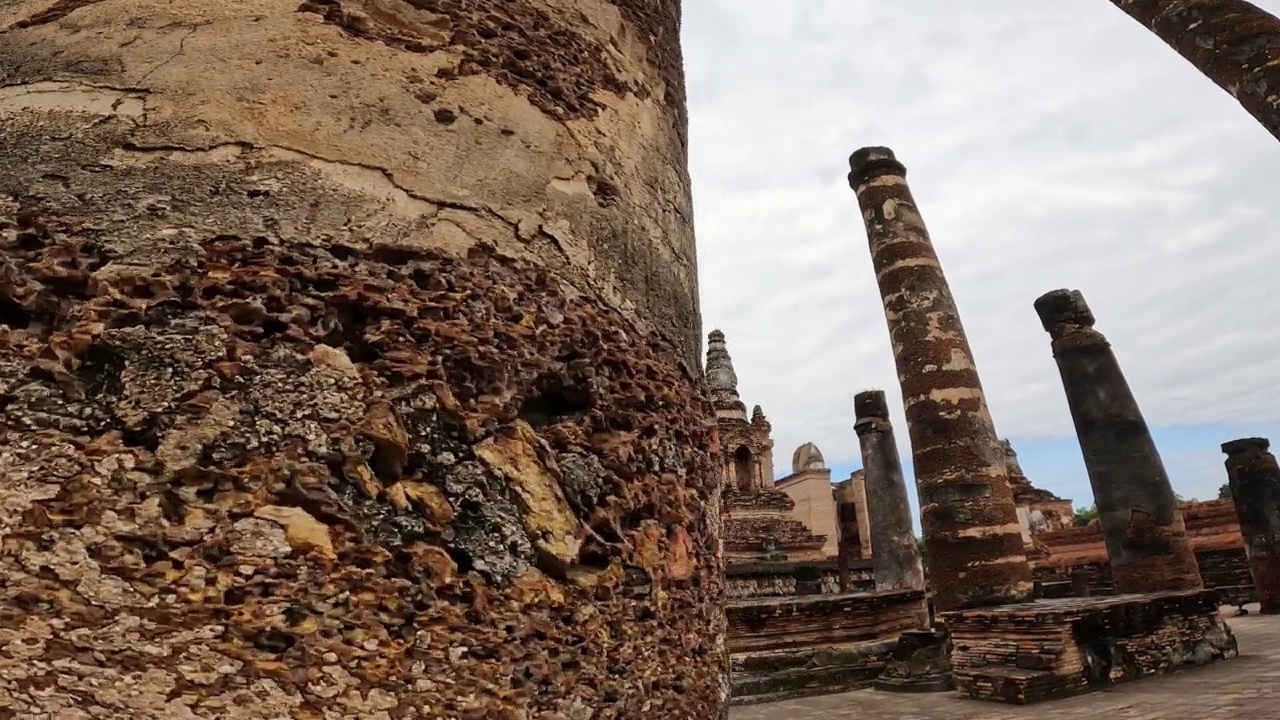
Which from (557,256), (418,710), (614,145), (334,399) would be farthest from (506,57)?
(418,710)

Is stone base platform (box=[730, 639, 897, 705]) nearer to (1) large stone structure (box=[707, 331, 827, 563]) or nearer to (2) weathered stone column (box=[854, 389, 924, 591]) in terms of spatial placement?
(2) weathered stone column (box=[854, 389, 924, 591])

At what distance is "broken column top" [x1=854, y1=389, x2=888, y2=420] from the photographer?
12.4 m

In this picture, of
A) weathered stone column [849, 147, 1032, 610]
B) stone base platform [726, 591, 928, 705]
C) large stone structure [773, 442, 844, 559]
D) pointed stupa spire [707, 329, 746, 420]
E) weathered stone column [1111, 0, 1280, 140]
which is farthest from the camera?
large stone structure [773, 442, 844, 559]

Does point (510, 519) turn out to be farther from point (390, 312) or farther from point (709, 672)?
point (709, 672)

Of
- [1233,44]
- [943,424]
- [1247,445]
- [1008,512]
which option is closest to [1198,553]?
[1247,445]

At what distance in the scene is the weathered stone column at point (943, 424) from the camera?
25.1ft

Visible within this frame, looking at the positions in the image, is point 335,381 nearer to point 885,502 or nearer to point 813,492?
point 885,502

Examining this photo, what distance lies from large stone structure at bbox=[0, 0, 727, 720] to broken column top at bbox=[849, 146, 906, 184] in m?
8.37

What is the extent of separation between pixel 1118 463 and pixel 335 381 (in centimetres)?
929

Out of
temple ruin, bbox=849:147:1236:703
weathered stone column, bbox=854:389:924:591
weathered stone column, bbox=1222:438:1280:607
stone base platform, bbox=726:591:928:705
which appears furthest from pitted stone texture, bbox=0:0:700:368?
weathered stone column, bbox=1222:438:1280:607

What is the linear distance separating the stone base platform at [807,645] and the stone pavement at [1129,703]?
1.04 feet

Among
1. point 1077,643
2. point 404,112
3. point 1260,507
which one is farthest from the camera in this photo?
point 1260,507

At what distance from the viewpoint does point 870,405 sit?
41.0ft

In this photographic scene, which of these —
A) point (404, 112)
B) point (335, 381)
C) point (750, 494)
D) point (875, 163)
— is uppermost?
point (875, 163)
